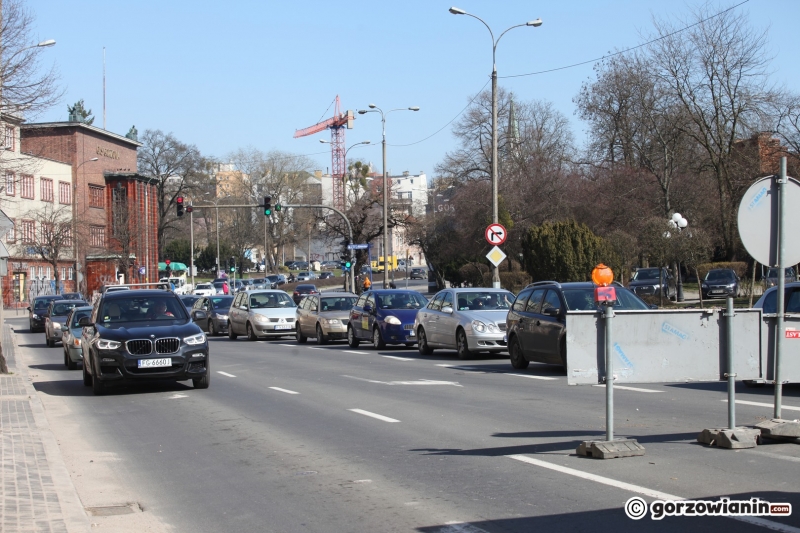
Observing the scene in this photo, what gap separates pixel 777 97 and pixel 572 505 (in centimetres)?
4603

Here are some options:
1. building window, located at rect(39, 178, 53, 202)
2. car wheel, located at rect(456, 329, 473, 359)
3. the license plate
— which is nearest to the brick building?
building window, located at rect(39, 178, 53, 202)

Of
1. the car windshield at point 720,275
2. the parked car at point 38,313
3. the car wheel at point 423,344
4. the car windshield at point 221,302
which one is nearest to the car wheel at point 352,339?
the car wheel at point 423,344

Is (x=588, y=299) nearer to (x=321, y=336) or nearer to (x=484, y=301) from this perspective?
(x=484, y=301)

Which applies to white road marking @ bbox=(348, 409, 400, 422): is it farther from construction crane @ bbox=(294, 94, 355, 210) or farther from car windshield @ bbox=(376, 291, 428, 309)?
construction crane @ bbox=(294, 94, 355, 210)

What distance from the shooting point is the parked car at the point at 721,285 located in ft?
150

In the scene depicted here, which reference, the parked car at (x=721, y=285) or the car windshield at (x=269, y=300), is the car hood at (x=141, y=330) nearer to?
the car windshield at (x=269, y=300)

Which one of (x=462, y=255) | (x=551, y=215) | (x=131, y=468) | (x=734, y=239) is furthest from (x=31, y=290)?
(x=131, y=468)

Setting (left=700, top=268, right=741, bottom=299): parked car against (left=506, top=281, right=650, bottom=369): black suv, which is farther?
(left=700, top=268, right=741, bottom=299): parked car

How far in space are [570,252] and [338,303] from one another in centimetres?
1463

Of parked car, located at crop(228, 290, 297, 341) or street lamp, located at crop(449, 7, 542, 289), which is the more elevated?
street lamp, located at crop(449, 7, 542, 289)

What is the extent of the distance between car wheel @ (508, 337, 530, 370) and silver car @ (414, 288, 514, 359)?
6.26 feet

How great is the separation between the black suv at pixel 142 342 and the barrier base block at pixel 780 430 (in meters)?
9.38

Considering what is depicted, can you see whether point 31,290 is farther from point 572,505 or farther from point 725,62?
point 572,505

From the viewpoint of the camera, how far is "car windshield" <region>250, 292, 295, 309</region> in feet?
111
